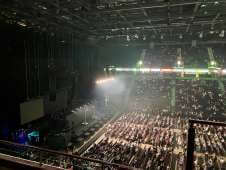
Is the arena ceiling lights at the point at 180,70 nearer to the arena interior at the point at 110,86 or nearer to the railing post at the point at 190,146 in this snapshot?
the arena interior at the point at 110,86

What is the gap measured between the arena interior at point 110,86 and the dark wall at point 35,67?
0.17 feet

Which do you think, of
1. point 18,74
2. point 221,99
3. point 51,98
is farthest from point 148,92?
point 18,74

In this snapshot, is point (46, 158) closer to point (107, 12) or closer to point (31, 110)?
point (31, 110)

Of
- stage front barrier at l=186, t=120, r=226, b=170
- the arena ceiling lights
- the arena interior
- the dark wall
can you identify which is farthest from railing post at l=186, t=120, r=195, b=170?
the arena ceiling lights

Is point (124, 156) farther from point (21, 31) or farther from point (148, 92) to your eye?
point (148, 92)

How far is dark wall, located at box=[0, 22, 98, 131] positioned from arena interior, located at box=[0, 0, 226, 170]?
0.05 metres

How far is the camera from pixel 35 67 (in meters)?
10.7

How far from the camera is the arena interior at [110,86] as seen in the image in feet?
25.3

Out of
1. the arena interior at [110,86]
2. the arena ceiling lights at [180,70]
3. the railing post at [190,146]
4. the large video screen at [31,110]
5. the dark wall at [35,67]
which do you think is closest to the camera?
the railing post at [190,146]

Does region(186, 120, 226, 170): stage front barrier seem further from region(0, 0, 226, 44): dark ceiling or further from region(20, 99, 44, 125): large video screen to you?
region(20, 99, 44, 125): large video screen

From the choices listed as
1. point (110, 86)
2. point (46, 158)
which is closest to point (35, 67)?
point (46, 158)

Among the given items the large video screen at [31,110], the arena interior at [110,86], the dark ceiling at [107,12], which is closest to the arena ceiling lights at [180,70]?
the arena interior at [110,86]

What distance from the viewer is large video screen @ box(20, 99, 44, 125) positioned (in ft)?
31.4

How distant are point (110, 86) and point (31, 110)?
40.5ft
